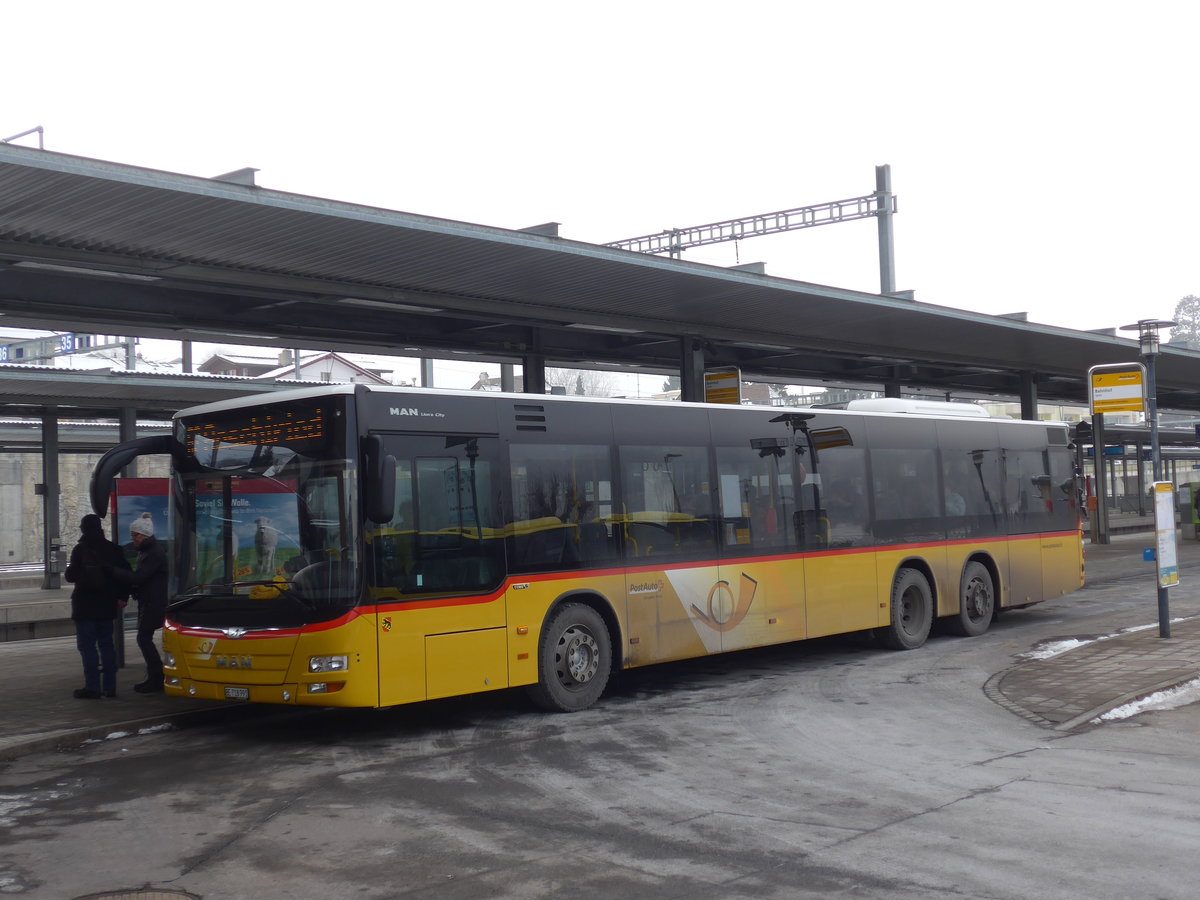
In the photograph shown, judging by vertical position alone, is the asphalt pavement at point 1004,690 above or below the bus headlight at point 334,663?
below

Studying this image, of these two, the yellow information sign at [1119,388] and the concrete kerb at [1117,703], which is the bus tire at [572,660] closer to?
the concrete kerb at [1117,703]

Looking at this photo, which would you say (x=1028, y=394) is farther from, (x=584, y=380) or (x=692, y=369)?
(x=584, y=380)

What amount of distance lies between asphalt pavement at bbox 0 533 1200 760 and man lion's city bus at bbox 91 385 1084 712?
36.3 inches

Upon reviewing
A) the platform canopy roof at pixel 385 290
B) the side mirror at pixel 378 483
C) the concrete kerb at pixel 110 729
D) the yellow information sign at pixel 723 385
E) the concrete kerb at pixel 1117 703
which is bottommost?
the concrete kerb at pixel 1117 703

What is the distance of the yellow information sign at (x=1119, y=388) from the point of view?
1598 centimetres

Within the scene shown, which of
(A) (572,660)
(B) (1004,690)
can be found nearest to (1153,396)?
(B) (1004,690)

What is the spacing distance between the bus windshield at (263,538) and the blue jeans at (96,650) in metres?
1.69

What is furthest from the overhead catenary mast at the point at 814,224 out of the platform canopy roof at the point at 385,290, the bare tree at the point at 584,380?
the bare tree at the point at 584,380

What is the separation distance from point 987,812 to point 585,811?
92.0 inches

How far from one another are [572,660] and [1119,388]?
30.4 feet

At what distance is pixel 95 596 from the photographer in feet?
38.4

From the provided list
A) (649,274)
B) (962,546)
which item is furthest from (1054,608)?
(649,274)

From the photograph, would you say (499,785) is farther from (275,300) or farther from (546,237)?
(275,300)

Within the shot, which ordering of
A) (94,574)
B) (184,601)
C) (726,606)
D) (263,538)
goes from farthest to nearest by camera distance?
(726,606) < (94,574) < (184,601) < (263,538)
